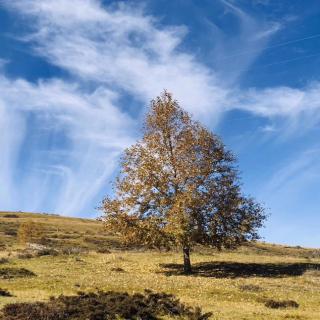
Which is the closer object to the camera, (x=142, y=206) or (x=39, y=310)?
(x=39, y=310)

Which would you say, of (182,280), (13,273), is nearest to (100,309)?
(182,280)

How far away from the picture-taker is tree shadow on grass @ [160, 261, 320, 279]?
153 ft

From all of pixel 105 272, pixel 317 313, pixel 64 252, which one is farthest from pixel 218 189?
pixel 64 252

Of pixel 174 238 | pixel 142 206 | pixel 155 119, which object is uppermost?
pixel 155 119

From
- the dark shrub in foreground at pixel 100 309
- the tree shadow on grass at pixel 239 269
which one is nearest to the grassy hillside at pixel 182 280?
the tree shadow on grass at pixel 239 269

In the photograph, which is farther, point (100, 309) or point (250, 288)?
point (250, 288)

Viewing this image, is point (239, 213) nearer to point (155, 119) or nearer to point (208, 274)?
point (208, 274)

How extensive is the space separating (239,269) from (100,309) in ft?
90.6

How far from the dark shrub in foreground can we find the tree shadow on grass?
19687 mm

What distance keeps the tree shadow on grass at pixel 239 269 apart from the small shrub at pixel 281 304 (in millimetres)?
14672

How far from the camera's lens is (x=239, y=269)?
5028 centimetres

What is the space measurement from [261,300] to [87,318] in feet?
39.8

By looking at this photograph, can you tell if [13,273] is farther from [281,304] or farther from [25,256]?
[281,304]

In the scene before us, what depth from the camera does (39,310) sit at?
76.9ft
